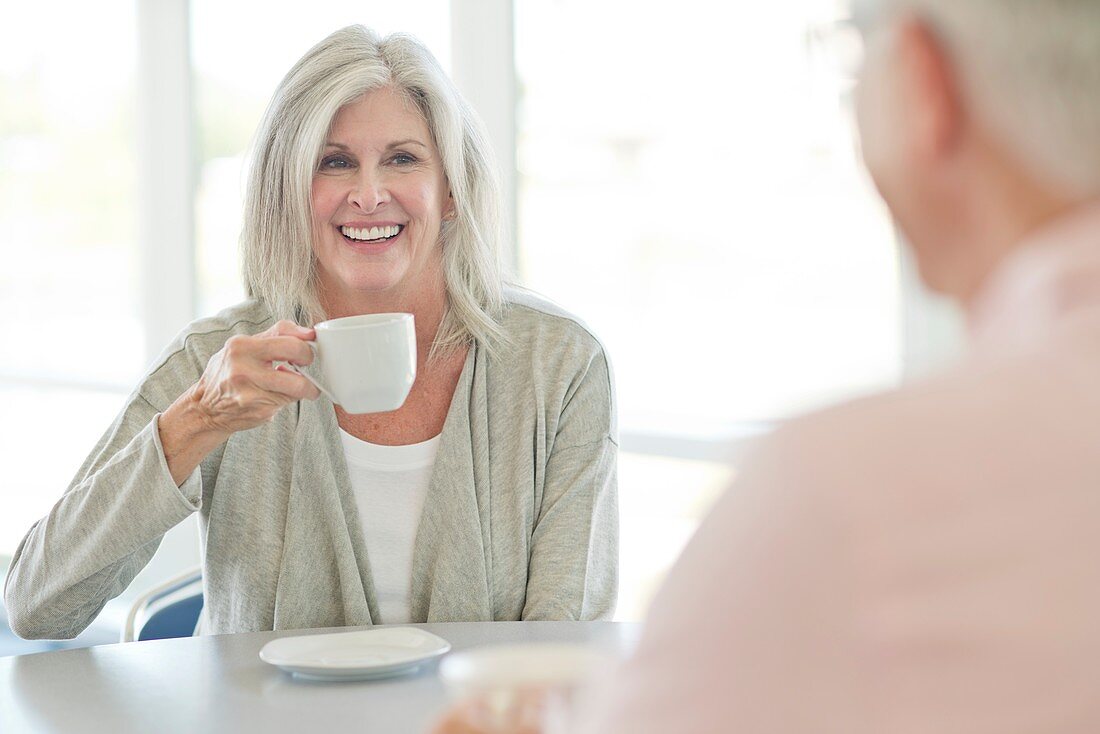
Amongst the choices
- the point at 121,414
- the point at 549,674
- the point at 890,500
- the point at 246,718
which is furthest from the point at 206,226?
the point at 890,500

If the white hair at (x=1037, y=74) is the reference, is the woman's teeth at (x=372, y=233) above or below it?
below

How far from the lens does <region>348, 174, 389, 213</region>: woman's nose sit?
6.31 ft

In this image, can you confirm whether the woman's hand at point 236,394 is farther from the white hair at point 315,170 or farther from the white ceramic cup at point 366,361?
the white hair at point 315,170

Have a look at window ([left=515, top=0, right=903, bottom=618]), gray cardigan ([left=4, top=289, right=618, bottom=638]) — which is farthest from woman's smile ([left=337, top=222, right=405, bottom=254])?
window ([left=515, top=0, right=903, bottom=618])

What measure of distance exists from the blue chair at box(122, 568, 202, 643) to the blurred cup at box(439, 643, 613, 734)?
1309 mm

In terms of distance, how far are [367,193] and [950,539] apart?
1.50 metres

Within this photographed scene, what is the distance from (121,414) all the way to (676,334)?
168 cm

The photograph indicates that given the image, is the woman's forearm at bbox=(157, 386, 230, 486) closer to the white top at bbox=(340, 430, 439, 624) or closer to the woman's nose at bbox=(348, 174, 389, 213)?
the white top at bbox=(340, 430, 439, 624)

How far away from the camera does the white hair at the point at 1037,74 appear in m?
0.56

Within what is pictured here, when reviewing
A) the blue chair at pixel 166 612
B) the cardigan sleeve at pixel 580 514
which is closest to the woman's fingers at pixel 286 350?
the cardigan sleeve at pixel 580 514

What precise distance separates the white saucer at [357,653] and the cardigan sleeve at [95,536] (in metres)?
0.30

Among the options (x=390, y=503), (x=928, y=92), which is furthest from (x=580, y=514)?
(x=928, y=92)

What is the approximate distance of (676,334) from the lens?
127 inches

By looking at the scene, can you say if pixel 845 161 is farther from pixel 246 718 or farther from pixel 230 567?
pixel 246 718
